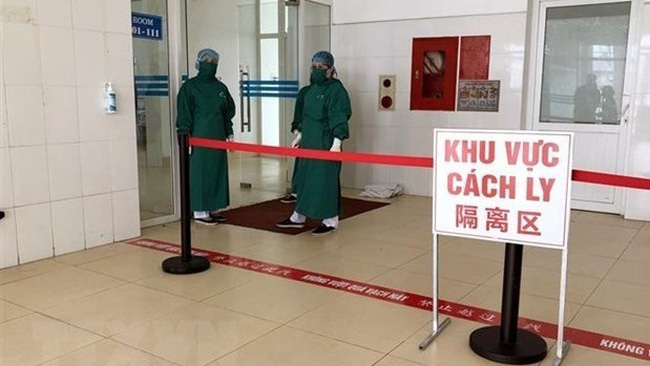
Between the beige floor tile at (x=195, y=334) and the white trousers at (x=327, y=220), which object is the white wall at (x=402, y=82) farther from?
the beige floor tile at (x=195, y=334)

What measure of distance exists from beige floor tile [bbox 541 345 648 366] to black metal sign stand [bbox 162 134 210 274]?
2.23 meters

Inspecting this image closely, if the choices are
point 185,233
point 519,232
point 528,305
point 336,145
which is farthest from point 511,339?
point 336,145

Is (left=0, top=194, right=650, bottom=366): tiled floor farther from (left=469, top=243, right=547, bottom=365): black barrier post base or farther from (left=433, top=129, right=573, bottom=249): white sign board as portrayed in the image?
(left=433, top=129, right=573, bottom=249): white sign board

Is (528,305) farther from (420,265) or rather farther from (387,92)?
(387,92)

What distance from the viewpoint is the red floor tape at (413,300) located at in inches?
107

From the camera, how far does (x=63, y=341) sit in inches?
107

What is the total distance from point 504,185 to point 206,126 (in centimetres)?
318

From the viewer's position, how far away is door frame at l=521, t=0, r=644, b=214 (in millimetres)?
5508

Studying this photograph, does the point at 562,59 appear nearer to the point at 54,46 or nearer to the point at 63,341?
the point at 54,46

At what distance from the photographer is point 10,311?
3.08 meters

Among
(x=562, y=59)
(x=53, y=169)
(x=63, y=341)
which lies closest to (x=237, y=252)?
(x=53, y=169)

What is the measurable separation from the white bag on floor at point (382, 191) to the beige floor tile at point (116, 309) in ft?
12.1

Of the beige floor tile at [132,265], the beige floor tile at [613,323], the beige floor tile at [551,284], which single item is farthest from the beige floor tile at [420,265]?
the beige floor tile at [132,265]

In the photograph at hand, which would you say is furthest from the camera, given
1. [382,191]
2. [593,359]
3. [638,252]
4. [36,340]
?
[382,191]
